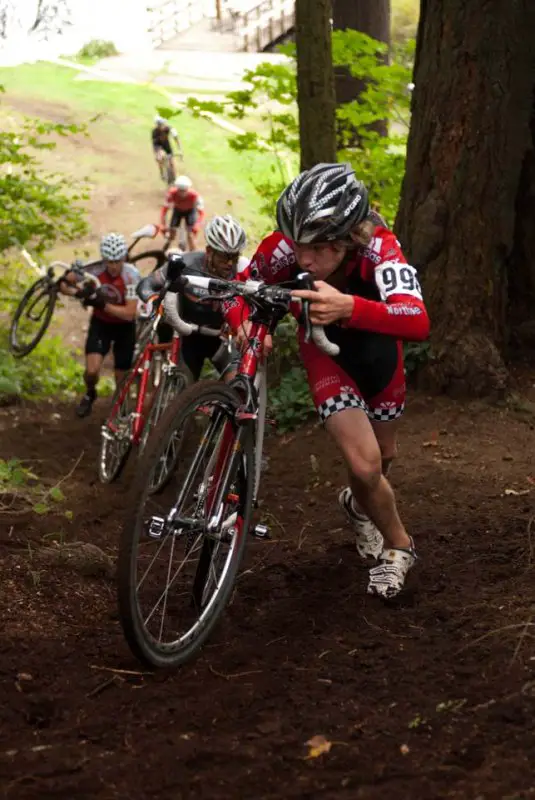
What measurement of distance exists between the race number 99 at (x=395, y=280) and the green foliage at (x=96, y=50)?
40202mm

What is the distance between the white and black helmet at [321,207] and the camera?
4402 millimetres

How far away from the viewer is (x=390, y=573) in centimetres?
510

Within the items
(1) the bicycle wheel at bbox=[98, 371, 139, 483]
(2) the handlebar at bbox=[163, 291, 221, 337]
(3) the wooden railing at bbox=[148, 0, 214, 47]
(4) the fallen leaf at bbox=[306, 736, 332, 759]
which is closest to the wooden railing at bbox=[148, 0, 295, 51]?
(3) the wooden railing at bbox=[148, 0, 214, 47]

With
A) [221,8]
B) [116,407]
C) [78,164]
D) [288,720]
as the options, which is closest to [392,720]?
[288,720]

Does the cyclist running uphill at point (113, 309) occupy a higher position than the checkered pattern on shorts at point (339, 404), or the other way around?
the checkered pattern on shorts at point (339, 404)

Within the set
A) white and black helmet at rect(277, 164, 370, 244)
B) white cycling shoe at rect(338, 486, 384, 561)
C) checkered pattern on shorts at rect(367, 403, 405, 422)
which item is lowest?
white cycling shoe at rect(338, 486, 384, 561)

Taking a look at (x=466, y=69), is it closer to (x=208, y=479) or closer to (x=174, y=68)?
(x=208, y=479)

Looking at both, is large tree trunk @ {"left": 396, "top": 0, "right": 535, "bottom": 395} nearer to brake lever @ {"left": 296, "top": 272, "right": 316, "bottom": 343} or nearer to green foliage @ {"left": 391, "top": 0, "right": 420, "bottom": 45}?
brake lever @ {"left": 296, "top": 272, "right": 316, "bottom": 343}

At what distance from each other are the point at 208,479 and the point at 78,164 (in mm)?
27809

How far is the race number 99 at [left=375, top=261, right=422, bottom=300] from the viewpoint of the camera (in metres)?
4.52

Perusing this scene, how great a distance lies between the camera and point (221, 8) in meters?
45.6

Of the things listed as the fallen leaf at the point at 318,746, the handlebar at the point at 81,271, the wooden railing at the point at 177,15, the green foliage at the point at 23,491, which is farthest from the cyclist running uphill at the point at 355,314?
the wooden railing at the point at 177,15

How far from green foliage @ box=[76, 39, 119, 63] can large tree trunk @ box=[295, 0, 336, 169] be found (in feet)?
110

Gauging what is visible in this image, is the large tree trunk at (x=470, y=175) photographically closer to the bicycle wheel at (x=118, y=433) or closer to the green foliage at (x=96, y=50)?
the bicycle wheel at (x=118, y=433)
